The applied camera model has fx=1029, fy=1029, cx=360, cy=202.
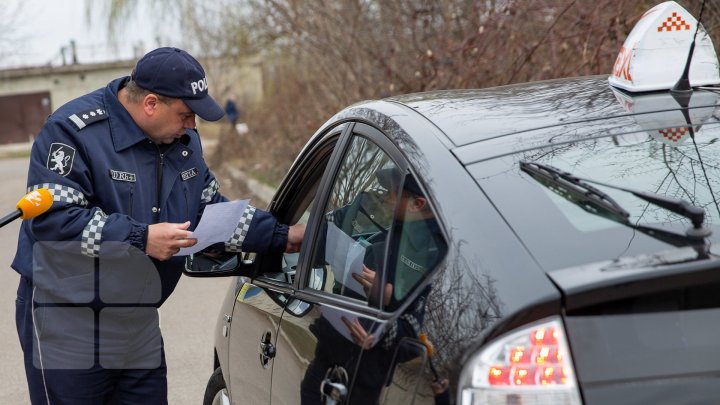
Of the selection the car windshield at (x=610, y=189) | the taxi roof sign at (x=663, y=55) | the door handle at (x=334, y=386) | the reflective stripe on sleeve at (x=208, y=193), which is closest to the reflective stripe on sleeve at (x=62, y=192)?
the reflective stripe on sleeve at (x=208, y=193)

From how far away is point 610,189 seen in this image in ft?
7.87

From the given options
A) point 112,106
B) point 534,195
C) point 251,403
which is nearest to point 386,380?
point 534,195

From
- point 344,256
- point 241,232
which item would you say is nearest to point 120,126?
point 241,232

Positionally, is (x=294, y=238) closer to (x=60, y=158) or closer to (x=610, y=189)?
(x=60, y=158)

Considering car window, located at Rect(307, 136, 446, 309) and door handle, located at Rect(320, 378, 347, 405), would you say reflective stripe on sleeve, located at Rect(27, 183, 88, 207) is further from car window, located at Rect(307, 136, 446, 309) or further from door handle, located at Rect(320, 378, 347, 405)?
door handle, located at Rect(320, 378, 347, 405)

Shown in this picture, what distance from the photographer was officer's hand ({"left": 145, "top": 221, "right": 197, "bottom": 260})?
3.49m

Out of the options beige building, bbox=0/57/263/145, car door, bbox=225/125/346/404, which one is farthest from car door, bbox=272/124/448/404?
beige building, bbox=0/57/263/145

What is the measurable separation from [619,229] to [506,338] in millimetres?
391

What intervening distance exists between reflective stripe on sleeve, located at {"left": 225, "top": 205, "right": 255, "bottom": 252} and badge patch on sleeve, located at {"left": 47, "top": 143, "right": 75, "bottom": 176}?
0.64 m

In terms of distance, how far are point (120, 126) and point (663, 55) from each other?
1.89m

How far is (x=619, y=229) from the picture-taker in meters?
2.18

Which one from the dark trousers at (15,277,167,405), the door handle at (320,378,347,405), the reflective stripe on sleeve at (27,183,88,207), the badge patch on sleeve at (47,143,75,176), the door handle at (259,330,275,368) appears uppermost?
the badge patch on sleeve at (47,143,75,176)

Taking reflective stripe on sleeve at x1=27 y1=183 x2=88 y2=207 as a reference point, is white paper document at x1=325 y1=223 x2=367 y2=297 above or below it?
below

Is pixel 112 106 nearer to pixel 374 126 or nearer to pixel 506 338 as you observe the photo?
pixel 374 126
